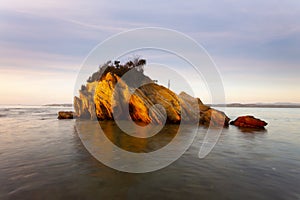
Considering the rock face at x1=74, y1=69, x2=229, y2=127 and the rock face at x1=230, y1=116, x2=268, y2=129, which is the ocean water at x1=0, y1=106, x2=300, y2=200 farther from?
the rock face at x1=74, y1=69, x2=229, y2=127

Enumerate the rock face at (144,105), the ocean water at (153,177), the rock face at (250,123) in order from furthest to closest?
the rock face at (144,105)
the rock face at (250,123)
the ocean water at (153,177)

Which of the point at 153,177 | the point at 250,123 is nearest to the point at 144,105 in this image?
the point at 250,123

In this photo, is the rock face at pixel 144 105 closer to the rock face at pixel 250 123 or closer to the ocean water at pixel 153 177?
the rock face at pixel 250 123

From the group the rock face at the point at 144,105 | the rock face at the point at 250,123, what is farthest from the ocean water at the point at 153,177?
the rock face at the point at 144,105

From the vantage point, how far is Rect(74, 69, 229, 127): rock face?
131 feet

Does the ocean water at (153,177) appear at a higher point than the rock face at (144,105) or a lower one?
lower

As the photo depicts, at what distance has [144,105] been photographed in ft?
131

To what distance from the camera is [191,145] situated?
19734 mm

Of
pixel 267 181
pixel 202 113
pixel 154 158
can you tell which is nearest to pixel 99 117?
pixel 202 113

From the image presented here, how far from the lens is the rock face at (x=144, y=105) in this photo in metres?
39.8

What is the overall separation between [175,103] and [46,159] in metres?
31.4

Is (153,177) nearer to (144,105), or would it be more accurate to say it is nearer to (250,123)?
(144,105)

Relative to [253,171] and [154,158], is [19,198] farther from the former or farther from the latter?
[253,171]

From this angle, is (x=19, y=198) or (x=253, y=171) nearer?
(x=19, y=198)
